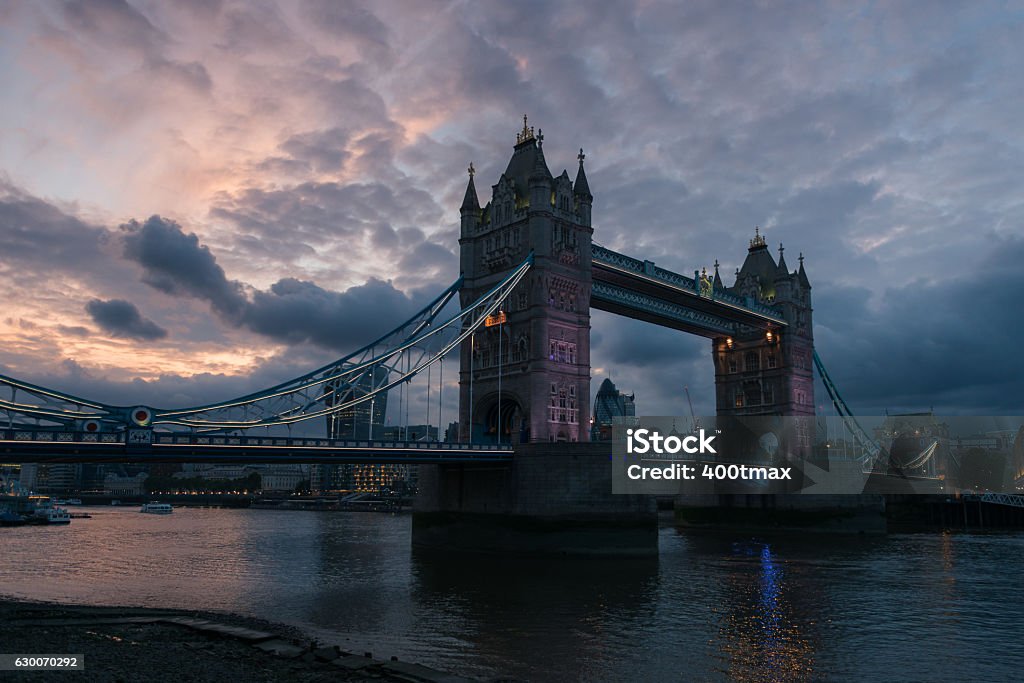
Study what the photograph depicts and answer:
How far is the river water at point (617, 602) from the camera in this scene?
25969 mm

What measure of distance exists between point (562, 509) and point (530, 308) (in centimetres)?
1616

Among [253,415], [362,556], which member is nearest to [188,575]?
[253,415]

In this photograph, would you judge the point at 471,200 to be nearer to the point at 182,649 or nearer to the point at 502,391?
the point at 502,391

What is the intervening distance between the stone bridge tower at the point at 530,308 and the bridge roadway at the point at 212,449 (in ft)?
25.2

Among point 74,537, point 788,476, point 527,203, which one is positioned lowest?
point 74,537

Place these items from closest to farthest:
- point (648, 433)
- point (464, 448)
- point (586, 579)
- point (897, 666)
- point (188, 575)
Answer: point (897, 666) → point (586, 579) → point (188, 575) → point (464, 448) → point (648, 433)

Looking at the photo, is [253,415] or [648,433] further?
[648,433]

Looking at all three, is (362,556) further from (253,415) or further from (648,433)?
(648,433)

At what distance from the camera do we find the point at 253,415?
4719cm

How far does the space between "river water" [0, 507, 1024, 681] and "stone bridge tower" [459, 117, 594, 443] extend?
1250 cm

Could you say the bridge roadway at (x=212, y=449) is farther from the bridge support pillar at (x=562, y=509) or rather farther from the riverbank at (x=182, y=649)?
the riverbank at (x=182, y=649)

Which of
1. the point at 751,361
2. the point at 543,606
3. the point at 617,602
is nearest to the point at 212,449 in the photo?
the point at 543,606

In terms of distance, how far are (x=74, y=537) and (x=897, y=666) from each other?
3122 inches

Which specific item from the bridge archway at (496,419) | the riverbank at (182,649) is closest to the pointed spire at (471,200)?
the bridge archway at (496,419)
